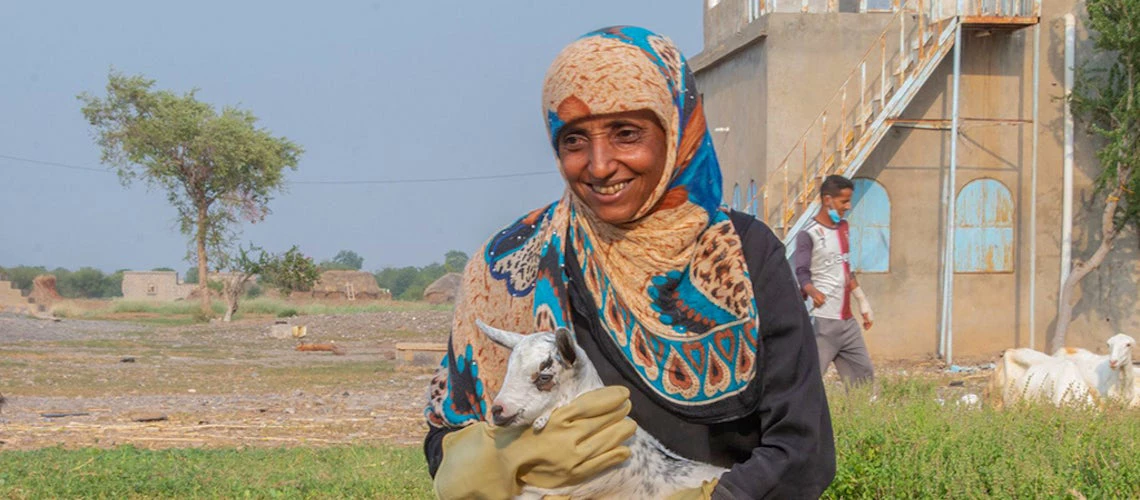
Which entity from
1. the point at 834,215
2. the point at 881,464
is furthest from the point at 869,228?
the point at 881,464

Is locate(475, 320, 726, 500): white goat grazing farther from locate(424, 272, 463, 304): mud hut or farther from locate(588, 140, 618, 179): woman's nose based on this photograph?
locate(424, 272, 463, 304): mud hut

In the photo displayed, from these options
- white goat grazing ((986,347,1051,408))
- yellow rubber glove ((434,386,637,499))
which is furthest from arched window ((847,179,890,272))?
yellow rubber glove ((434,386,637,499))

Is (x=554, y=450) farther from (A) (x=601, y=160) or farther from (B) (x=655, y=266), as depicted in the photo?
(A) (x=601, y=160)

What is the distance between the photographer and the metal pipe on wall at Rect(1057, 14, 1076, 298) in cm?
1752

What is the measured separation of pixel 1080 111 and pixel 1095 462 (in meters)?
12.9

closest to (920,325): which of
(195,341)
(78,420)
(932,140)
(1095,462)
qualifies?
(932,140)

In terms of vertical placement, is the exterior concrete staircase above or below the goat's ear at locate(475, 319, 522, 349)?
above

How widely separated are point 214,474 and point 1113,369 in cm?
688

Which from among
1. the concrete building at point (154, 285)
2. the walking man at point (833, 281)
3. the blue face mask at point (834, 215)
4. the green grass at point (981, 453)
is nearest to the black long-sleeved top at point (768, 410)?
the green grass at point (981, 453)

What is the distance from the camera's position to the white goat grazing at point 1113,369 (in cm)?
978

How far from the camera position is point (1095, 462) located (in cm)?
563

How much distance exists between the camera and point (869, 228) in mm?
17594

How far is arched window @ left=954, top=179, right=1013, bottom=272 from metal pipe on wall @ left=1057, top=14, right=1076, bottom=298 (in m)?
0.70

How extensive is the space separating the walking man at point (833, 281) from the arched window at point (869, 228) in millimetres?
8355
